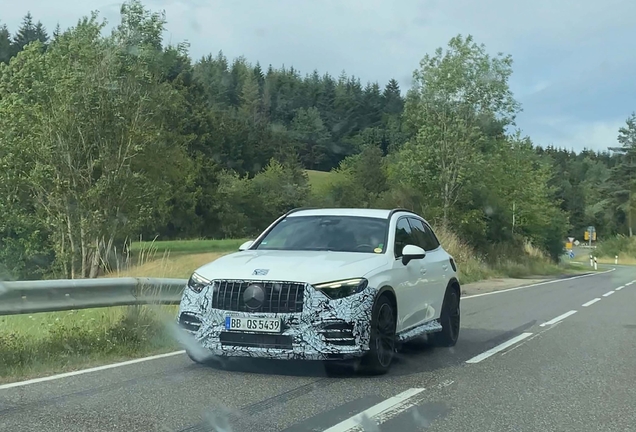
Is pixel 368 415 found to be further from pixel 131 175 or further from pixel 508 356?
pixel 131 175

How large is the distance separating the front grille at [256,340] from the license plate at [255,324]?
6 cm

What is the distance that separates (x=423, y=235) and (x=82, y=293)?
4179mm

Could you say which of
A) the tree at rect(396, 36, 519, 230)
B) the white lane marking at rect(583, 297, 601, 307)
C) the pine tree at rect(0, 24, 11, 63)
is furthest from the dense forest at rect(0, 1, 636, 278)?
the pine tree at rect(0, 24, 11, 63)

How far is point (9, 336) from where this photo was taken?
8.19 m

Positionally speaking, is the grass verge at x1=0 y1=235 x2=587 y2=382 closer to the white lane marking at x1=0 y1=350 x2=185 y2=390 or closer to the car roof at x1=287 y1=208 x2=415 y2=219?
the white lane marking at x1=0 y1=350 x2=185 y2=390

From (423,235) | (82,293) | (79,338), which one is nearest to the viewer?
(79,338)

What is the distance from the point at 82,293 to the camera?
896cm

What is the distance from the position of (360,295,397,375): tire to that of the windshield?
2.48 ft

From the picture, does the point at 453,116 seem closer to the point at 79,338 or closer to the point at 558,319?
the point at 558,319

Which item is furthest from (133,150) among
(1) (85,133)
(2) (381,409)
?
(2) (381,409)

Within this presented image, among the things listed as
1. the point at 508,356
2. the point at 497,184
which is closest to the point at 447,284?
the point at 508,356

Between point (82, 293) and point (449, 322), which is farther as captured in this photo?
point (449, 322)

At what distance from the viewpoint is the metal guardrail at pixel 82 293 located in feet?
26.5

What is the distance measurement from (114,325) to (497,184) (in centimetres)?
3335
